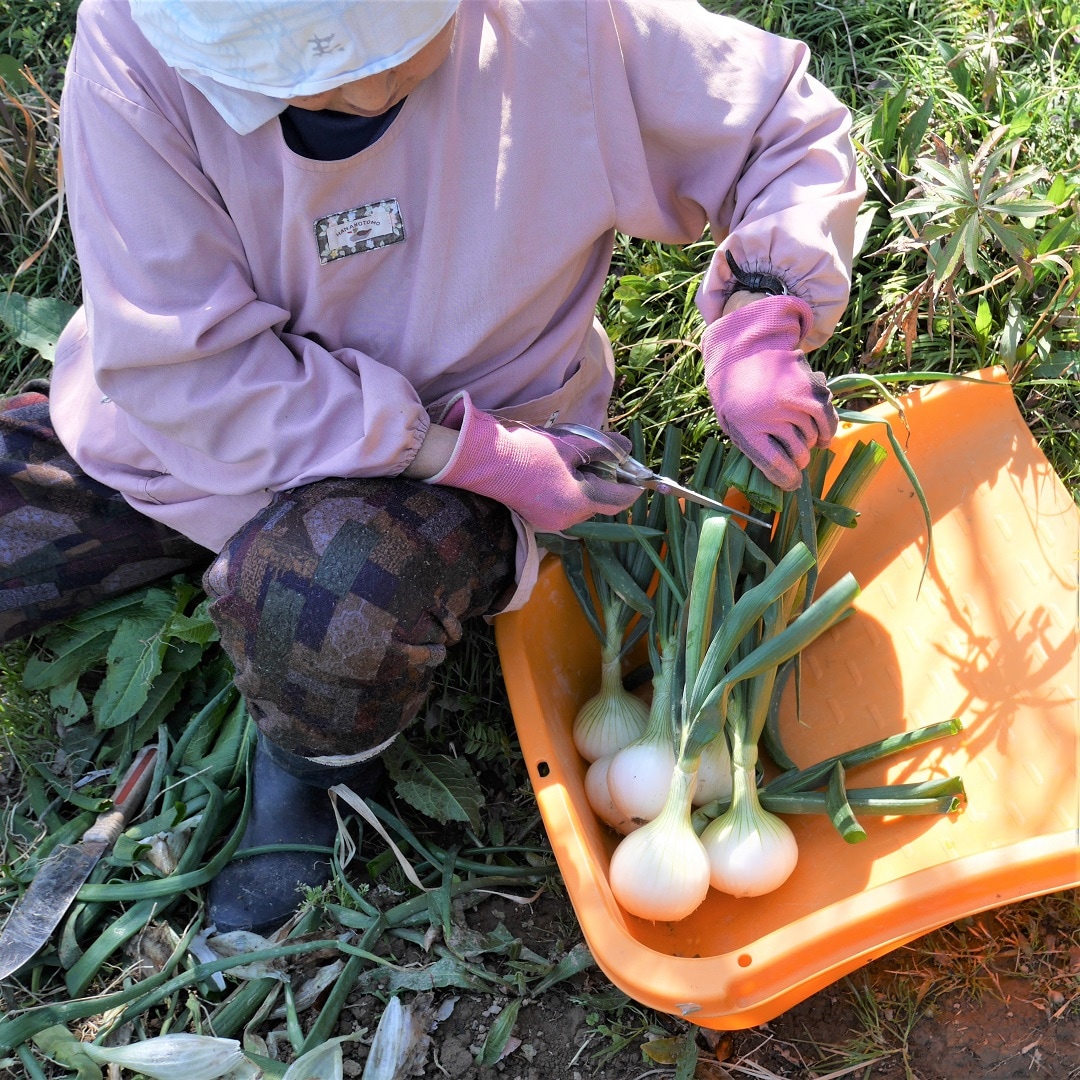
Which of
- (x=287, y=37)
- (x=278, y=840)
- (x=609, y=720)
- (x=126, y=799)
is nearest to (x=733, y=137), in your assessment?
(x=287, y=37)

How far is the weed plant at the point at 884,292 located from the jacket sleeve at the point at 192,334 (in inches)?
24.6

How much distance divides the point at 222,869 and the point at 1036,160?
1897mm

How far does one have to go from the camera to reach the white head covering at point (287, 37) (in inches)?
40.7

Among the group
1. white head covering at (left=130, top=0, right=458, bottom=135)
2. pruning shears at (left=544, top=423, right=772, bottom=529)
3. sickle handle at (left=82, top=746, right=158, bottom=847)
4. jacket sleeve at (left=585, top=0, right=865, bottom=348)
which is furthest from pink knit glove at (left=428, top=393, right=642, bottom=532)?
sickle handle at (left=82, top=746, right=158, bottom=847)

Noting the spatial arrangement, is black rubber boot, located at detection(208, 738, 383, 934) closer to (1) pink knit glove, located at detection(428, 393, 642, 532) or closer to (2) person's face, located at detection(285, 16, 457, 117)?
(1) pink knit glove, located at detection(428, 393, 642, 532)

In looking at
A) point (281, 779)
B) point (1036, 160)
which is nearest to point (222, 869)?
point (281, 779)

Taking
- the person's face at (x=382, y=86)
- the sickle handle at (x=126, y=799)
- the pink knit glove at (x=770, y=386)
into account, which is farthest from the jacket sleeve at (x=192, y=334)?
the sickle handle at (x=126, y=799)

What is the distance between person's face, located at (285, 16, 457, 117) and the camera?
1.14 meters

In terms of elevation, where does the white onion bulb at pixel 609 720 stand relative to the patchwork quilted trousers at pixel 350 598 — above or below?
below

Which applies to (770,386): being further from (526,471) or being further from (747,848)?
(747,848)

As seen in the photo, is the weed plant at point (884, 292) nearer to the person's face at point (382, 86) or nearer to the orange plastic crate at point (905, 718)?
the orange plastic crate at point (905, 718)

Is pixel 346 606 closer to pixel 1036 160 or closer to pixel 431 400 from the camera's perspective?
pixel 431 400

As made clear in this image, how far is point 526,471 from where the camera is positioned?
138 centimetres

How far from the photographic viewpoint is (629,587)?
1573 millimetres
